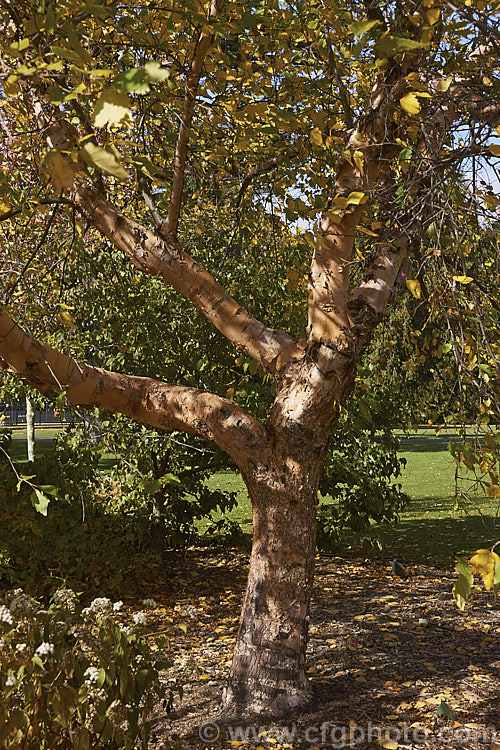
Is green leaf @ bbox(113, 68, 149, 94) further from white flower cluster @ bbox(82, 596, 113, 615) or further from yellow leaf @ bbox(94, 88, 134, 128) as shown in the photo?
white flower cluster @ bbox(82, 596, 113, 615)

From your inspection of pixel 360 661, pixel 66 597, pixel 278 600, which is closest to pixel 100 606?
pixel 66 597

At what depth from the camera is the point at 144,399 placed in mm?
3754

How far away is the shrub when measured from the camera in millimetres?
2242

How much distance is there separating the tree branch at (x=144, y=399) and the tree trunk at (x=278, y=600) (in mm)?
229

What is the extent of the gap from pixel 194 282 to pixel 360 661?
2520 millimetres

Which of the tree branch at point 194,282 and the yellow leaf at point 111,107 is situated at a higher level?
the tree branch at point 194,282

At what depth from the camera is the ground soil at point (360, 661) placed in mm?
3195

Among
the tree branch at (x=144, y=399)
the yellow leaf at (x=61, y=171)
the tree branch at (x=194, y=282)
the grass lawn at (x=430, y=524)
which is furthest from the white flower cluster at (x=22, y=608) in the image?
the grass lawn at (x=430, y=524)

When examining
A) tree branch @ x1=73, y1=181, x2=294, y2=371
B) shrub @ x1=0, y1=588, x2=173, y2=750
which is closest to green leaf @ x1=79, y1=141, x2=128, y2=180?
shrub @ x1=0, y1=588, x2=173, y2=750

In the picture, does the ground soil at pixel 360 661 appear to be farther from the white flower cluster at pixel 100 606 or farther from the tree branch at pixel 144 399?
the tree branch at pixel 144 399

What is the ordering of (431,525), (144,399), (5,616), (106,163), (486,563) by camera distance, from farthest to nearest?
(431,525), (144,399), (5,616), (486,563), (106,163)

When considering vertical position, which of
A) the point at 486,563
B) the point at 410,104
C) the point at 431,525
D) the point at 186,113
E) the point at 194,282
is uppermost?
the point at 186,113

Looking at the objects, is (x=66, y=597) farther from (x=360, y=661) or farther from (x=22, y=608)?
(x=360, y=661)

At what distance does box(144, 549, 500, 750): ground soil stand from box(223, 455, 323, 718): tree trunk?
0.48ft
